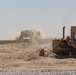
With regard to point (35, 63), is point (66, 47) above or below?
above

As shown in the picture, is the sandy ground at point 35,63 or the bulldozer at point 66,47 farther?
the bulldozer at point 66,47

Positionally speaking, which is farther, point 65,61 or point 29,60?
point 29,60

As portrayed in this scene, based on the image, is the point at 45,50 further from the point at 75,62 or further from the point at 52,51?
the point at 75,62

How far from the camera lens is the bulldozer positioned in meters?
31.1

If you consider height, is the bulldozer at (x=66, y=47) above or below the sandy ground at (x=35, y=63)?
above

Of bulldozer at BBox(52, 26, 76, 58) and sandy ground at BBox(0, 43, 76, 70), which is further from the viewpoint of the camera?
bulldozer at BBox(52, 26, 76, 58)

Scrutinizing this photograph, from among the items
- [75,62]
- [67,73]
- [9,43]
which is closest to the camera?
[67,73]

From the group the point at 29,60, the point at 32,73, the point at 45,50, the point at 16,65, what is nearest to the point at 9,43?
the point at 45,50

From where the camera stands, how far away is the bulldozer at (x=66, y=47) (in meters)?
31.1

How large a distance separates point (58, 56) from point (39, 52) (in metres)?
2.11

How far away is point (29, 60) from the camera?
2964 cm

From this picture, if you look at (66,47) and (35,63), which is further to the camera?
(66,47)

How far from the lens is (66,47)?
3222 centimetres

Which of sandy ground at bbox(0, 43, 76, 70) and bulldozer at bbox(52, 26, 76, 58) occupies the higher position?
bulldozer at bbox(52, 26, 76, 58)
